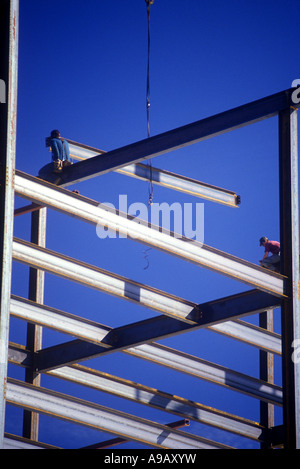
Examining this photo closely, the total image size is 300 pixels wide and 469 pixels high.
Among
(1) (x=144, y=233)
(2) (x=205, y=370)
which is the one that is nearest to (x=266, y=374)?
(2) (x=205, y=370)

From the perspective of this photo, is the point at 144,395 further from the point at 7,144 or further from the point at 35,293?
the point at 7,144

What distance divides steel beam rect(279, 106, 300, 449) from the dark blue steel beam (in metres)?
0.41

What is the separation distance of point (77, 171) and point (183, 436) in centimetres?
716

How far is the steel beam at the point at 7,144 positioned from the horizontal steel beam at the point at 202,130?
4.17 m

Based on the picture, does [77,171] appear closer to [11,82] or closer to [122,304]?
[11,82]

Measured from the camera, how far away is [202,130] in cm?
1655

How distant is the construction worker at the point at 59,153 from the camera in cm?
1775

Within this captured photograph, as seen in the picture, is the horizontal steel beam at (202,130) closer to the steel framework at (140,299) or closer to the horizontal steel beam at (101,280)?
the steel framework at (140,299)

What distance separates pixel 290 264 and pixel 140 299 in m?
2.72

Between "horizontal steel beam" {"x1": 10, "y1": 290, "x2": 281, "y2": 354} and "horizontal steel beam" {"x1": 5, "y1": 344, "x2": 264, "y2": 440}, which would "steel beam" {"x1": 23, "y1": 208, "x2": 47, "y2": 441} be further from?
"horizontal steel beam" {"x1": 10, "y1": 290, "x2": 281, "y2": 354}

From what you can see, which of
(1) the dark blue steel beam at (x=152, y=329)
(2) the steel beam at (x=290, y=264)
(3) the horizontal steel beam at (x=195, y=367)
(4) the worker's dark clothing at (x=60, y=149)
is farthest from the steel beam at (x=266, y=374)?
(4) the worker's dark clothing at (x=60, y=149)

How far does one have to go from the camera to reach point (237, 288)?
7494 cm

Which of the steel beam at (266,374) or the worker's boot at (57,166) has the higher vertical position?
the worker's boot at (57,166)

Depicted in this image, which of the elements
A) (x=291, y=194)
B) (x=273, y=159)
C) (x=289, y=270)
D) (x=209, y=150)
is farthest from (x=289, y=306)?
(x=209, y=150)
